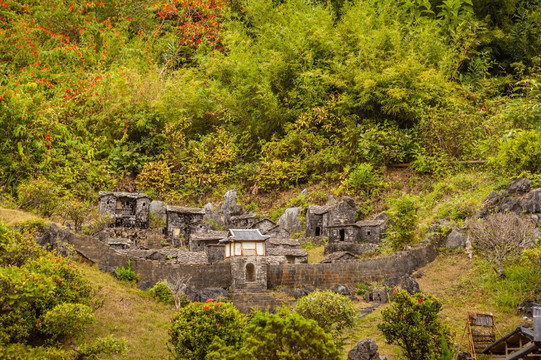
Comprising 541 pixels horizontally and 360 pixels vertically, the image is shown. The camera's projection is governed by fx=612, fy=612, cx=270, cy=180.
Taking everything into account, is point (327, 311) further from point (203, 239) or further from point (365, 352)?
point (203, 239)

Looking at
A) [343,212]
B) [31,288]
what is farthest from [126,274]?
[343,212]

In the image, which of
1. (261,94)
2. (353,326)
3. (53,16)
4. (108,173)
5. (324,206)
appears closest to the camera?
(353,326)

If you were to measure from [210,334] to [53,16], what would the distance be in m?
29.6

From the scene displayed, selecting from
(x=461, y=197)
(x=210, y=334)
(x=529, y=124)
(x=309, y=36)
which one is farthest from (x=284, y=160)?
(x=210, y=334)

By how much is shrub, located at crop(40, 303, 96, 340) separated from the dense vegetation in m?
13.4

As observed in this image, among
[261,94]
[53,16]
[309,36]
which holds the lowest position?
[261,94]

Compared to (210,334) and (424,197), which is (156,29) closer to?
(424,197)

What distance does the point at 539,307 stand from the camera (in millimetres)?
13172

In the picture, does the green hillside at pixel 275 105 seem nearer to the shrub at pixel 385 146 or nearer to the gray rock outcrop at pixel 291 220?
the shrub at pixel 385 146

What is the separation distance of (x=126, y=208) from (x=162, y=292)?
27.5ft

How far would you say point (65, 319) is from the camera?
16.5m

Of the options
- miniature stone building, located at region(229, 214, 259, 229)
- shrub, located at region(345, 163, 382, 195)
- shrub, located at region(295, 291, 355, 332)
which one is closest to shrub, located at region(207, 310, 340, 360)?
shrub, located at region(295, 291, 355, 332)

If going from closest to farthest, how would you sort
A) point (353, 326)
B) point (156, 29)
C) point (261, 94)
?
1. point (353, 326)
2. point (261, 94)
3. point (156, 29)

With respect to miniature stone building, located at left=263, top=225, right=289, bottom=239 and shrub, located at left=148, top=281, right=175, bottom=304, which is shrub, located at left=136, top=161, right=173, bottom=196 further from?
shrub, located at left=148, top=281, right=175, bottom=304
